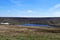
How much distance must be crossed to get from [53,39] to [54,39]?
163 millimetres

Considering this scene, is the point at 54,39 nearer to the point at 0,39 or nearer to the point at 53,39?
the point at 53,39

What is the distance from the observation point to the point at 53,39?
2117cm

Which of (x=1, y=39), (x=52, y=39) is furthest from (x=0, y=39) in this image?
(x=52, y=39)

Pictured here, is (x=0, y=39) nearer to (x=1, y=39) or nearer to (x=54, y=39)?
(x=1, y=39)

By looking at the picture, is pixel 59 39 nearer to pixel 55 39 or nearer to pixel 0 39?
pixel 55 39

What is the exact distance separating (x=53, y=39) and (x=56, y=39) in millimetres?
483

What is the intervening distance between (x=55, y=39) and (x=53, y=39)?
0.32m

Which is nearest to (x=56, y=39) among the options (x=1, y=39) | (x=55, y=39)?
(x=55, y=39)

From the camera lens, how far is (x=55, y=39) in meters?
21.2

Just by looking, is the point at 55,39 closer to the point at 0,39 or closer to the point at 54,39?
the point at 54,39

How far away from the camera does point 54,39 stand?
21.2 metres

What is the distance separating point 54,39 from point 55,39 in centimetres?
16

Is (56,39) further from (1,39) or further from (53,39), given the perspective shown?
(1,39)

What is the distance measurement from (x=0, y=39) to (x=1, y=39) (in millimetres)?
156
